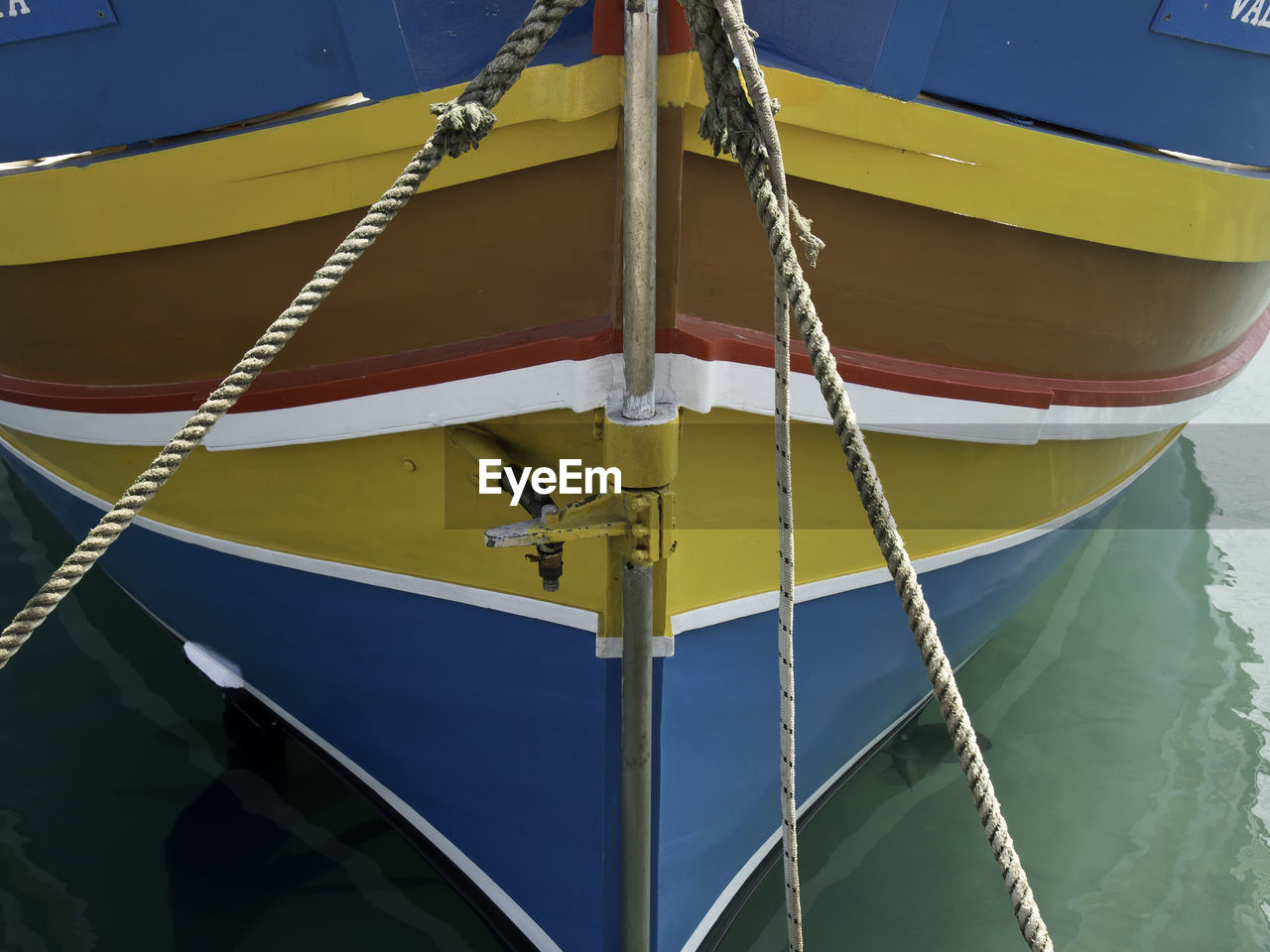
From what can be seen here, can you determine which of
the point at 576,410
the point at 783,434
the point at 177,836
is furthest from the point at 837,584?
the point at 177,836

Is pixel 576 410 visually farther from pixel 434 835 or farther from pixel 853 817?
pixel 853 817

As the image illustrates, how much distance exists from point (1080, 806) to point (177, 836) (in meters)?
2.59

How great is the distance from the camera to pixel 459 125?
1.38 meters

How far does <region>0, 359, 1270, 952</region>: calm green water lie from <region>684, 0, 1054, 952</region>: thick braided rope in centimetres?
140

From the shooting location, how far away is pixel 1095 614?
3.97 m

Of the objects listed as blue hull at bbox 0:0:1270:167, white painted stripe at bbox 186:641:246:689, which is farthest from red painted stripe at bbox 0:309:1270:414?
white painted stripe at bbox 186:641:246:689

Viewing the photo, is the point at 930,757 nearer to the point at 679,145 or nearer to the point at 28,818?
the point at 679,145

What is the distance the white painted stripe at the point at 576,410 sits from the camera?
66.1 inches

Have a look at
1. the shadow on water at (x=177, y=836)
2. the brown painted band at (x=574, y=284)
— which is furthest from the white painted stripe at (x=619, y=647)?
the shadow on water at (x=177, y=836)

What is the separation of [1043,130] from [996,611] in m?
1.59

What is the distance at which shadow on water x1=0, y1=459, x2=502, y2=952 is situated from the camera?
2598 millimetres

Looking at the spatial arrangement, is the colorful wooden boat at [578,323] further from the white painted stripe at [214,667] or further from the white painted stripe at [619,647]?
the white painted stripe at [214,667]

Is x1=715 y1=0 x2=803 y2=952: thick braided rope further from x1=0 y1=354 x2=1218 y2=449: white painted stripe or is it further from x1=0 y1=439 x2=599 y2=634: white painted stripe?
x1=0 y1=439 x2=599 y2=634: white painted stripe
